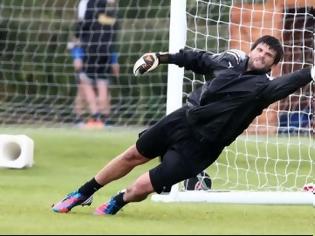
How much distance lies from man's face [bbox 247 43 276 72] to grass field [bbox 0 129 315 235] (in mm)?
1093

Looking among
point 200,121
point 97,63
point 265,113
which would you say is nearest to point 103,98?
point 97,63

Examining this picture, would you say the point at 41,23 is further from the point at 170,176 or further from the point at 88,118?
the point at 170,176

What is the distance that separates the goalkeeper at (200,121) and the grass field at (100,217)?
27 centimetres

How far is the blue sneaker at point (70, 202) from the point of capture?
7.72m

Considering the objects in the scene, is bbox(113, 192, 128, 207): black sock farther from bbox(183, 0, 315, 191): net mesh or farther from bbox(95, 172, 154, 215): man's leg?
bbox(183, 0, 315, 191): net mesh

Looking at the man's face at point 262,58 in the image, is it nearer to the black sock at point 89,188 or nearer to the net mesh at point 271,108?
the black sock at point 89,188

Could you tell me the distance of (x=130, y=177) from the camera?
1093 centimetres

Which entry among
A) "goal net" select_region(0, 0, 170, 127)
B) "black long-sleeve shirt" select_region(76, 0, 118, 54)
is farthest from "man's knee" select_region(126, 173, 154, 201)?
"goal net" select_region(0, 0, 170, 127)

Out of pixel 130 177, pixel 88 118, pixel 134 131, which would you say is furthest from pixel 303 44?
pixel 88 118

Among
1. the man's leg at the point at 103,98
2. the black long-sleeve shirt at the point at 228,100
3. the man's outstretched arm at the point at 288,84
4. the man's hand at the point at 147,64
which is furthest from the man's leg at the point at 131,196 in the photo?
the man's leg at the point at 103,98

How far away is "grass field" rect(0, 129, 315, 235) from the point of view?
6781mm

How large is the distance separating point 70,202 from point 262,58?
173 cm

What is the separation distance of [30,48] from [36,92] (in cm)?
65

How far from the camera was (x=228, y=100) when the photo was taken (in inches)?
295
